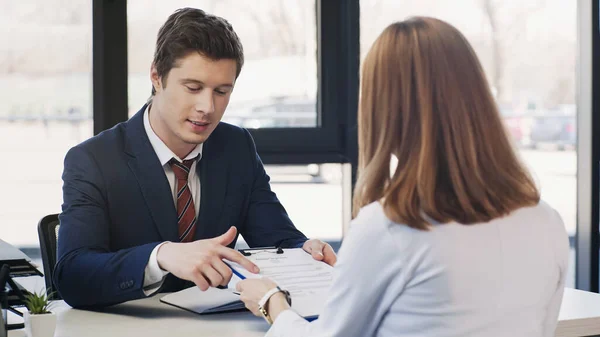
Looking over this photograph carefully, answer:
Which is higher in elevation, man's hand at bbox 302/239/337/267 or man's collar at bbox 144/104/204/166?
man's collar at bbox 144/104/204/166

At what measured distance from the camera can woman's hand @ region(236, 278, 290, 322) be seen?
1460mm

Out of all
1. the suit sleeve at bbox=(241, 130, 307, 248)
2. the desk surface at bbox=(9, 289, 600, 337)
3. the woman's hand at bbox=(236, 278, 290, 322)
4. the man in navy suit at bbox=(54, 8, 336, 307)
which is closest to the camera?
the woman's hand at bbox=(236, 278, 290, 322)

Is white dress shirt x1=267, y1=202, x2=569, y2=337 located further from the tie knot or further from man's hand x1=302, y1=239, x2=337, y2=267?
the tie knot

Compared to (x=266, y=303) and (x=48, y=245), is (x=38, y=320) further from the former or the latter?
(x=48, y=245)

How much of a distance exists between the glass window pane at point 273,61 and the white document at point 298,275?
5.86 ft

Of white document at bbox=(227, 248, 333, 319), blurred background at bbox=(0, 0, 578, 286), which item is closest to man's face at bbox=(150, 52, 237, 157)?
white document at bbox=(227, 248, 333, 319)

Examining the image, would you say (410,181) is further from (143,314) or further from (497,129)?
(143,314)

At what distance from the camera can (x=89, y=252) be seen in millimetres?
1848

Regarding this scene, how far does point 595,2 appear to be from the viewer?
139 inches

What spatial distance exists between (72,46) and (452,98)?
2.59 metres

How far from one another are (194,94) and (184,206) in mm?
309

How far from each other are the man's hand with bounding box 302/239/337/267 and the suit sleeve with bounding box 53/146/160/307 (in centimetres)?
40

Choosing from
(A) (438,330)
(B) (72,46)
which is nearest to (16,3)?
(B) (72,46)

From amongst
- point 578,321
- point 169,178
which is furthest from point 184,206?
point 578,321
